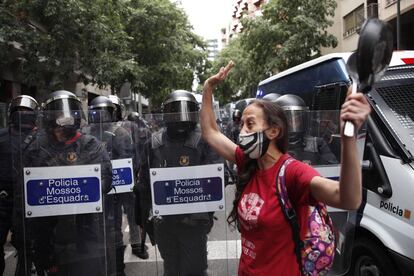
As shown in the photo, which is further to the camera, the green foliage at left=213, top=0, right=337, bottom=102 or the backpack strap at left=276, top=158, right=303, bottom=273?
the green foliage at left=213, top=0, right=337, bottom=102

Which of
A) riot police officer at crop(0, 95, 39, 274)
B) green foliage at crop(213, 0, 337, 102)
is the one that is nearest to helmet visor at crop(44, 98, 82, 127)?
riot police officer at crop(0, 95, 39, 274)

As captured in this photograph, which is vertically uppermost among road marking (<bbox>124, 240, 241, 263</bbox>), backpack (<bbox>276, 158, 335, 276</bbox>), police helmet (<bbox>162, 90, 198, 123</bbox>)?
police helmet (<bbox>162, 90, 198, 123</bbox>)

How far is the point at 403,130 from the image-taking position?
4008 mm

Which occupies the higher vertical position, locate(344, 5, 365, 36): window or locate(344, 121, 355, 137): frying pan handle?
locate(344, 5, 365, 36): window

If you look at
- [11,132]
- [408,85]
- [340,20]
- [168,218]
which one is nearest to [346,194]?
[168,218]

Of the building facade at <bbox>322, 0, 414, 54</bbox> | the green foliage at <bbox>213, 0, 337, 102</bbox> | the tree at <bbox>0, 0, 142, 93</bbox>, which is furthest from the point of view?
the green foliage at <bbox>213, 0, 337, 102</bbox>

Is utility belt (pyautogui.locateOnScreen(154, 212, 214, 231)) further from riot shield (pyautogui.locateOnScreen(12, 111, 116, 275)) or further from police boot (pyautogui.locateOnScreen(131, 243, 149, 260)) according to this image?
police boot (pyautogui.locateOnScreen(131, 243, 149, 260))

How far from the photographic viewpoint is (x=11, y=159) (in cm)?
439

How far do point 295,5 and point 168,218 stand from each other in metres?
17.4

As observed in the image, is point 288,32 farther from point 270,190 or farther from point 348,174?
point 348,174

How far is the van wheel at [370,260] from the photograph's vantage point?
3832mm

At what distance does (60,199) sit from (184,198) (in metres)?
0.95

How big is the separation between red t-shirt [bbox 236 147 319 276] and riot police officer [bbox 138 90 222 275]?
151 cm

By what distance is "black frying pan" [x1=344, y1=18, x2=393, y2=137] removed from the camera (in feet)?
5.78
